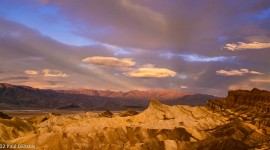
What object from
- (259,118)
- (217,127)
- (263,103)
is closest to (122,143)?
(217,127)

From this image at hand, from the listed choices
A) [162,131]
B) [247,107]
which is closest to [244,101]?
[247,107]

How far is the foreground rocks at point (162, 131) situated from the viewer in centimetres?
5422

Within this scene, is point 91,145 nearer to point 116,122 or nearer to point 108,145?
point 108,145

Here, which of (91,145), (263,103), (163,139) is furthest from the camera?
(263,103)

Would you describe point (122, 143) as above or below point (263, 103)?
below

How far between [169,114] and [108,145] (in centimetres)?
2579

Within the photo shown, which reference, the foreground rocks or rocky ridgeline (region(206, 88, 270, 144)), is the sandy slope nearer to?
the foreground rocks

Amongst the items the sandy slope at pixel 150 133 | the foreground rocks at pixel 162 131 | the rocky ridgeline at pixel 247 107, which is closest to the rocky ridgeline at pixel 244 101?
the rocky ridgeline at pixel 247 107

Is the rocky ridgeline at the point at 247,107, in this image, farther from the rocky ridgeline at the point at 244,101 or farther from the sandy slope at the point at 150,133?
the sandy slope at the point at 150,133

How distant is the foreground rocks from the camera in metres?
54.2

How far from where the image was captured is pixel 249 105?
89.5m

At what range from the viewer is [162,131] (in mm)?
61844

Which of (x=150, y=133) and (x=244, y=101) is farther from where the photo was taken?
(x=244, y=101)

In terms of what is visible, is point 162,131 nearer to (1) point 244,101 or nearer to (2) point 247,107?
(2) point 247,107
